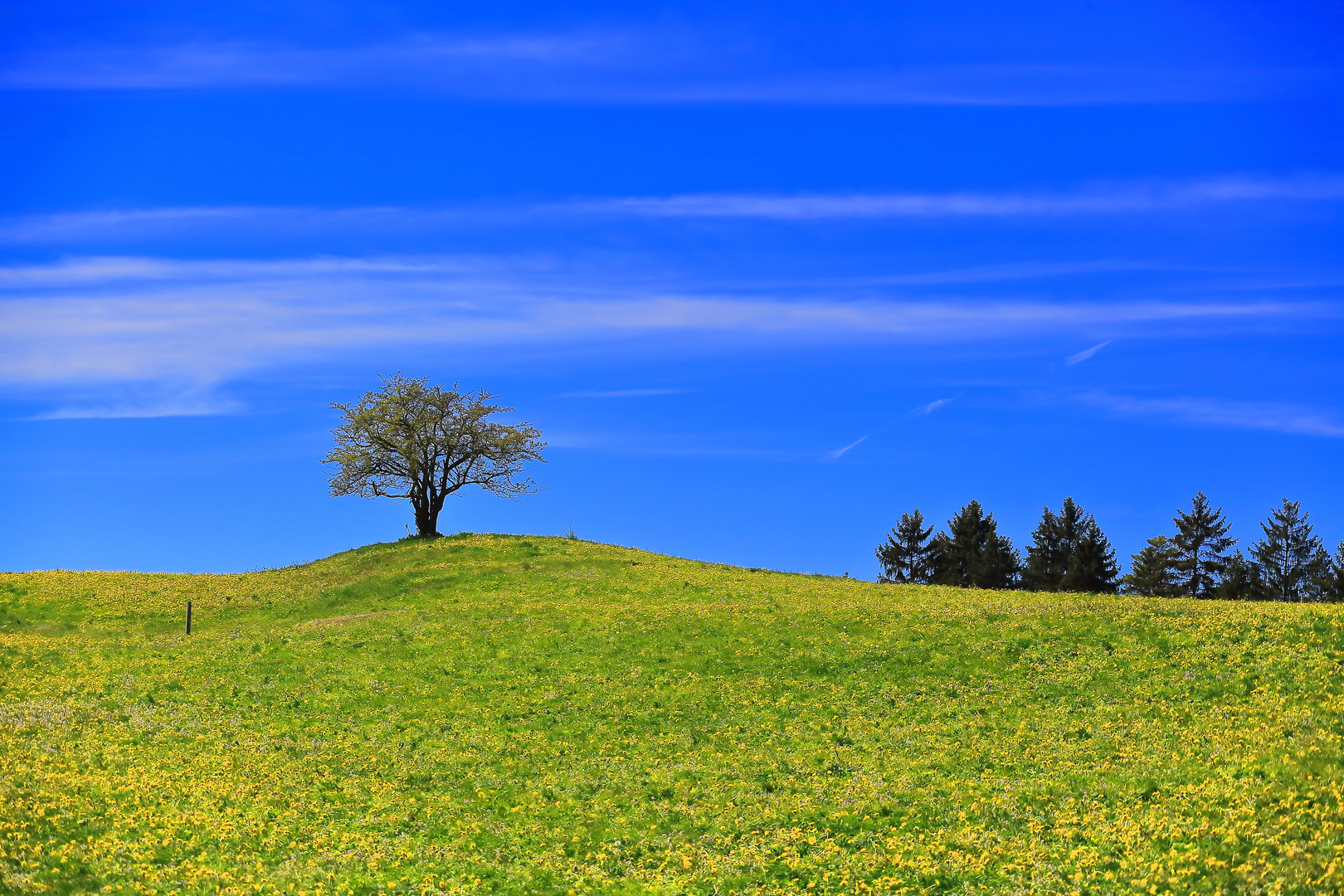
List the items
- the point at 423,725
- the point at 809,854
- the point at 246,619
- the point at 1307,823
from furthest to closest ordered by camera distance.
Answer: the point at 246,619 → the point at 423,725 → the point at 809,854 → the point at 1307,823

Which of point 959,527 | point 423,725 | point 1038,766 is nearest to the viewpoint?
point 1038,766

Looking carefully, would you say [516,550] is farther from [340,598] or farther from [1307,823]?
[1307,823]

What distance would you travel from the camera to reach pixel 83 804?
25750mm

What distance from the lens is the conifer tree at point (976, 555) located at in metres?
94.1

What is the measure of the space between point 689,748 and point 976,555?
231ft

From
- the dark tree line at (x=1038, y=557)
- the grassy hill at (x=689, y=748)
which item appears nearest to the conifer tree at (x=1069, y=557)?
the dark tree line at (x=1038, y=557)

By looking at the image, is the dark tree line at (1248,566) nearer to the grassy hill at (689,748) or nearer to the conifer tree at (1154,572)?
the conifer tree at (1154,572)

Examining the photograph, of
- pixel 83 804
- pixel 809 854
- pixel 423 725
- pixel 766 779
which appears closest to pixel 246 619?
pixel 423 725

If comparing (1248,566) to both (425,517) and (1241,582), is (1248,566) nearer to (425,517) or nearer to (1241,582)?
(1241,582)

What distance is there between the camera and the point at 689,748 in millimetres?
31094

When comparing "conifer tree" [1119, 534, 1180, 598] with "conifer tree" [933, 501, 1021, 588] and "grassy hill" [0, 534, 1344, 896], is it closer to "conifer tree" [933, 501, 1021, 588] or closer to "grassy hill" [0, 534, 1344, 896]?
"conifer tree" [933, 501, 1021, 588]

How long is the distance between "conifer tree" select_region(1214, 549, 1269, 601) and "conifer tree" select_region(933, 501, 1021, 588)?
673 inches

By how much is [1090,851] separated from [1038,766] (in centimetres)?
590

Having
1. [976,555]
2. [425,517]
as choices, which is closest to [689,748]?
[425,517]
